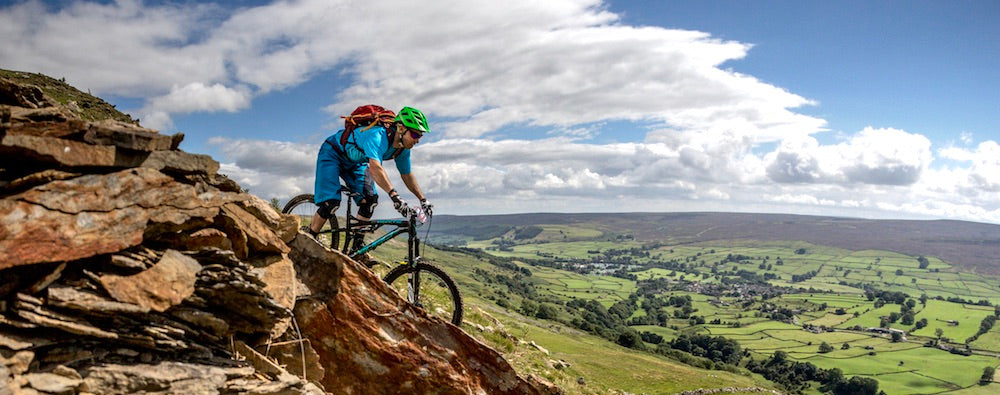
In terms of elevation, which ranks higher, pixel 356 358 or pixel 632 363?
pixel 356 358

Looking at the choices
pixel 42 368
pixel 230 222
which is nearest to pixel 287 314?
pixel 230 222

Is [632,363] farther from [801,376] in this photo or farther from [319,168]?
[319,168]

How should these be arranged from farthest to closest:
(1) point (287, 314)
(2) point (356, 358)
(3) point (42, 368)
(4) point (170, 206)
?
(2) point (356, 358), (1) point (287, 314), (4) point (170, 206), (3) point (42, 368)

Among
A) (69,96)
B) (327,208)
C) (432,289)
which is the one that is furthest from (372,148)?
(69,96)

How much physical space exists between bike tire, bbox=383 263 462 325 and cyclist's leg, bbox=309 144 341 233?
2.19 meters

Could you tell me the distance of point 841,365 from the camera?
458 feet

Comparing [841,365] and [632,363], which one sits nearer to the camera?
[632,363]

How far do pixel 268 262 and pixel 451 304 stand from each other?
13.5 ft

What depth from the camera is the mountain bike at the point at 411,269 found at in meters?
11.5

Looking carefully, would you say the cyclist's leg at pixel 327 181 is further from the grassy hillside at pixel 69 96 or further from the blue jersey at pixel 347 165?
the grassy hillside at pixel 69 96

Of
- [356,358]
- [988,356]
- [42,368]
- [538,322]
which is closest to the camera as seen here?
[42,368]

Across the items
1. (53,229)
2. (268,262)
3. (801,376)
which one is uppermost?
(53,229)

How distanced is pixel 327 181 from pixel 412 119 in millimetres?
2597

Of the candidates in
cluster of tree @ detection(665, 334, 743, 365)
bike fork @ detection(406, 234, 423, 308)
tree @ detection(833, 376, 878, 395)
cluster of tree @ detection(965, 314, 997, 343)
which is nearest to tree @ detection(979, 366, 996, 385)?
tree @ detection(833, 376, 878, 395)
